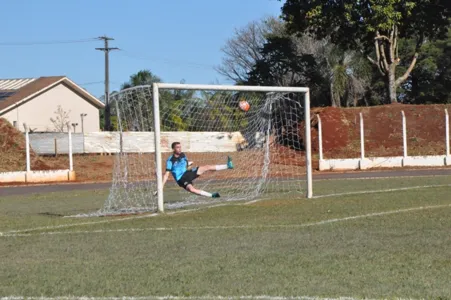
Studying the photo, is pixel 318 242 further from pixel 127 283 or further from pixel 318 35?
pixel 318 35

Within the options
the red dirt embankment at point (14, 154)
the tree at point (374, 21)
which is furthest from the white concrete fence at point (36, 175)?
the tree at point (374, 21)

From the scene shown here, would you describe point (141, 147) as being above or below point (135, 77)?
below

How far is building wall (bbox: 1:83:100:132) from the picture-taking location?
62562 mm

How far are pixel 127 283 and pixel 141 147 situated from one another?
14.0m

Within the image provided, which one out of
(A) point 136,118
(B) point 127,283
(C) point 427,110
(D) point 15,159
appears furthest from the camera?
(C) point 427,110

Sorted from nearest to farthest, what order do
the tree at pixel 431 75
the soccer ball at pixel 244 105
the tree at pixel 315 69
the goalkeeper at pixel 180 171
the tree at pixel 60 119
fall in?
1. the goalkeeper at pixel 180 171
2. the soccer ball at pixel 244 105
3. the tree at pixel 315 69
4. the tree at pixel 431 75
5. the tree at pixel 60 119

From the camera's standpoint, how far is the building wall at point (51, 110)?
205 feet

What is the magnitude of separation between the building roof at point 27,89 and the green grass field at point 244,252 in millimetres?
47038

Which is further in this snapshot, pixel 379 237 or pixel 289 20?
pixel 289 20

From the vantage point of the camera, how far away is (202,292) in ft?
24.4

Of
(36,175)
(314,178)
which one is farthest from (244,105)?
(36,175)

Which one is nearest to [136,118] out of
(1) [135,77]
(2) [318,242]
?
(2) [318,242]

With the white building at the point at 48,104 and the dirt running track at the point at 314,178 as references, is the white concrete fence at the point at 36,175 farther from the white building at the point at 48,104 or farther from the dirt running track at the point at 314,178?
the white building at the point at 48,104

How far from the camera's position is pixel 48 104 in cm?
6462
